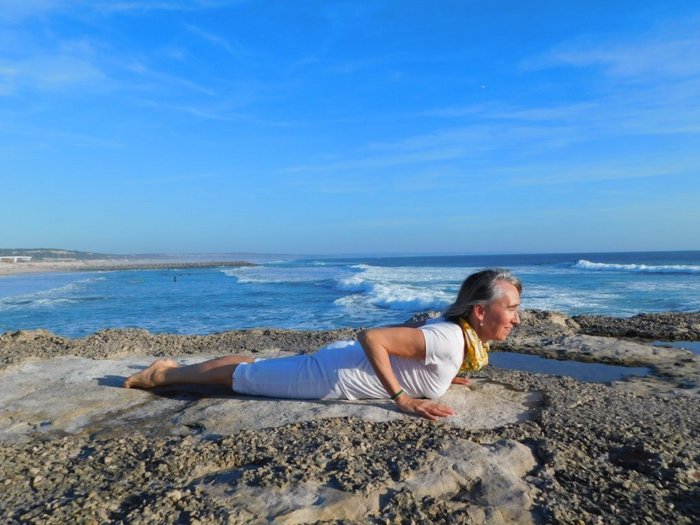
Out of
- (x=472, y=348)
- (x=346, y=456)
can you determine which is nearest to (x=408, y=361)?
(x=472, y=348)

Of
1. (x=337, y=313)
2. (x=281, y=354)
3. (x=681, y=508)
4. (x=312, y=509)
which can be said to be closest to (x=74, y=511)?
(x=312, y=509)

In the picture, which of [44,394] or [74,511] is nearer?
[74,511]

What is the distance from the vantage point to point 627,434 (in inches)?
122

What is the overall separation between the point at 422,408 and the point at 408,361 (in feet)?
1.06

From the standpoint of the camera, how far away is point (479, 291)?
3.43 metres

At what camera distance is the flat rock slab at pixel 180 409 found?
339 cm

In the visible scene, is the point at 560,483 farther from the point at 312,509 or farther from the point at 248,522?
the point at 248,522

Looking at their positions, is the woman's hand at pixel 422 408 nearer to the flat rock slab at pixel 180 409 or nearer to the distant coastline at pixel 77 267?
the flat rock slab at pixel 180 409

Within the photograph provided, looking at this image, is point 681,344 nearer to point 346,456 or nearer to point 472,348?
point 472,348

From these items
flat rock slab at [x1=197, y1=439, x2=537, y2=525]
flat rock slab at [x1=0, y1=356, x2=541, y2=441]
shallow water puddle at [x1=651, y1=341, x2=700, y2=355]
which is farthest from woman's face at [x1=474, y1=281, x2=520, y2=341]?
shallow water puddle at [x1=651, y1=341, x2=700, y2=355]

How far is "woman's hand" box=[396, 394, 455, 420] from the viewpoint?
10.9 feet

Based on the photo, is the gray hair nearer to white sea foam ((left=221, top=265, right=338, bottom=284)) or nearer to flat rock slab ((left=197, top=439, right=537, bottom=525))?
flat rock slab ((left=197, top=439, right=537, bottom=525))

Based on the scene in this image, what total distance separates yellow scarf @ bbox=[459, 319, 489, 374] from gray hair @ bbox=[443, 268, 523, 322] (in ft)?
0.25

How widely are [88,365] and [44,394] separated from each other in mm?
906
